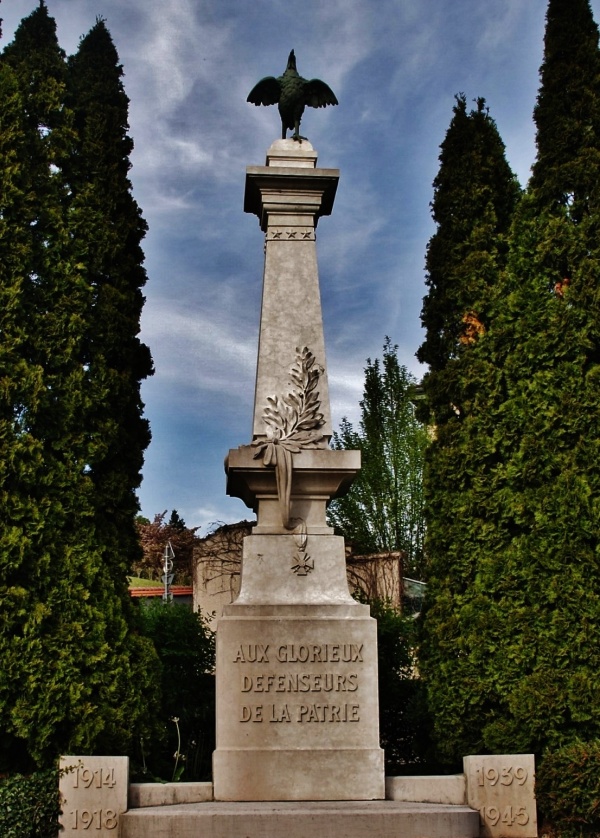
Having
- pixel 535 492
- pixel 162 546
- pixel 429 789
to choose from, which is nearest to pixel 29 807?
pixel 429 789

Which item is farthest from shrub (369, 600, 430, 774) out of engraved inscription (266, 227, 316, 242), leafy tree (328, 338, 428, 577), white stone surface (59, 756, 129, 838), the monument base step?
leafy tree (328, 338, 428, 577)

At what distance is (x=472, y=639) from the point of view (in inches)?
349

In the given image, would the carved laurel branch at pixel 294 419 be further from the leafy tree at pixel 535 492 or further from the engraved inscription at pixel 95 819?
the engraved inscription at pixel 95 819

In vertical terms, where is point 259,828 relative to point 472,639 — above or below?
below

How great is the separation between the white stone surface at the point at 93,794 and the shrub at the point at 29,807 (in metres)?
0.24

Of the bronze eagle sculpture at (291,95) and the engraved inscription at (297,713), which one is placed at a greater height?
the bronze eagle sculpture at (291,95)

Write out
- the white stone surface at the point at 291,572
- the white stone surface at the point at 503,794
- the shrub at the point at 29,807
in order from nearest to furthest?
1. the shrub at the point at 29,807
2. the white stone surface at the point at 503,794
3. the white stone surface at the point at 291,572

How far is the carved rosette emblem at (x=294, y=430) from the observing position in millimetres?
8164

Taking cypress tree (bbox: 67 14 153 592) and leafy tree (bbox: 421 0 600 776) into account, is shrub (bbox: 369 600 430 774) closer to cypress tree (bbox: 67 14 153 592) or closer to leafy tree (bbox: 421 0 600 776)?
leafy tree (bbox: 421 0 600 776)

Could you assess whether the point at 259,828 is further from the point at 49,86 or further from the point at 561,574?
the point at 49,86

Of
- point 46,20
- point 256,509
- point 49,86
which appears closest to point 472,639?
point 256,509

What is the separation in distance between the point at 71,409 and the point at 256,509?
2151 mm

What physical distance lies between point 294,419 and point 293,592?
162 cm

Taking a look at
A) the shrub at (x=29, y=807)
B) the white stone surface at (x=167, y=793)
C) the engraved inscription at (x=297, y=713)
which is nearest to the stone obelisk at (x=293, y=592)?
the engraved inscription at (x=297, y=713)
